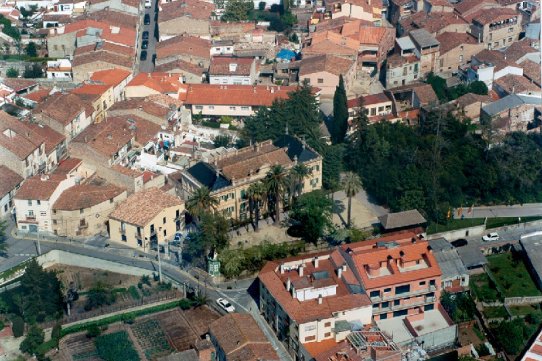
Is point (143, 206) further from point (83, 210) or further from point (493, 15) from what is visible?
point (493, 15)

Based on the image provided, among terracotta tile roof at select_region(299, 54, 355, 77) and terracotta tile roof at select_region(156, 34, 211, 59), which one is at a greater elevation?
terracotta tile roof at select_region(299, 54, 355, 77)

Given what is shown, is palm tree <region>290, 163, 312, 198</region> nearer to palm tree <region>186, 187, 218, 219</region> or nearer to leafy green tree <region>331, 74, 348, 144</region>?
palm tree <region>186, 187, 218, 219</region>

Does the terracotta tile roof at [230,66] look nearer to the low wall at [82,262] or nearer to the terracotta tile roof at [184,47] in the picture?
the terracotta tile roof at [184,47]

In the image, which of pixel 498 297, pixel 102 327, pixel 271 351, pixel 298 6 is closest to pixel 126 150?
pixel 102 327

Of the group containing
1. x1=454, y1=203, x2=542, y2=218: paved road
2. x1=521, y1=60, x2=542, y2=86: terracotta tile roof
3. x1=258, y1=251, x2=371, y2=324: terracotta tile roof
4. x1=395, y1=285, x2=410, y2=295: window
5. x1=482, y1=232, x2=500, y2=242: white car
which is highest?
x1=521, y1=60, x2=542, y2=86: terracotta tile roof

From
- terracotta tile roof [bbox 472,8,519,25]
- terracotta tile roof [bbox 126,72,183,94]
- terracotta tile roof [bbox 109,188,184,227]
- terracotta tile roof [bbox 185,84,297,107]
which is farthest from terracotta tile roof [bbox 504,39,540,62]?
terracotta tile roof [bbox 109,188,184,227]

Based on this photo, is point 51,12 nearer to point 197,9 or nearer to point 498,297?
point 197,9

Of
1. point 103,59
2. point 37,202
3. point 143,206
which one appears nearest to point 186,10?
point 103,59
